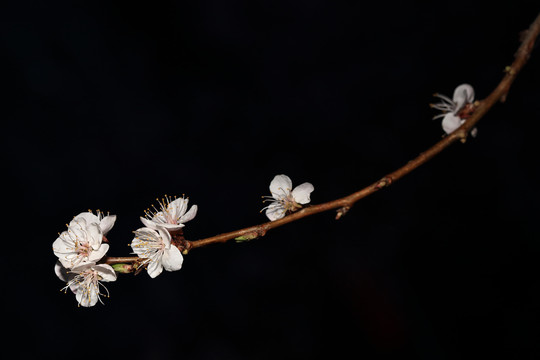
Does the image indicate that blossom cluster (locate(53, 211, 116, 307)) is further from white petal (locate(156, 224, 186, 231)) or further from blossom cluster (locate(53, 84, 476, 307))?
white petal (locate(156, 224, 186, 231))

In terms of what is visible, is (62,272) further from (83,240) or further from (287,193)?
(287,193)

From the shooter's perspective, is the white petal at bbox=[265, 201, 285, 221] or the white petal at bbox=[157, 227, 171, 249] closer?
the white petal at bbox=[157, 227, 171, 249]

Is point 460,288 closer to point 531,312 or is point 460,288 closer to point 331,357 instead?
point 531,312

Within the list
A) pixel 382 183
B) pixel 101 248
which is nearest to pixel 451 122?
pixel 382 183

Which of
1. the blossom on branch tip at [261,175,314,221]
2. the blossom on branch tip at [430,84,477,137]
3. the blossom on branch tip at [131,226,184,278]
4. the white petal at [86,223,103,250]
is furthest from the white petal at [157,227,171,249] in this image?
the blossom on branch tip at [430,84,477,137]

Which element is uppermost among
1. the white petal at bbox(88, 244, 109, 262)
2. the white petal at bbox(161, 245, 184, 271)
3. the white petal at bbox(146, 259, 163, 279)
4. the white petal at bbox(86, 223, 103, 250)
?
the white petal at bbox(86, 223, 103, 250)

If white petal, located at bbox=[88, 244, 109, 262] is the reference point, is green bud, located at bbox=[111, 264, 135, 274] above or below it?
below
